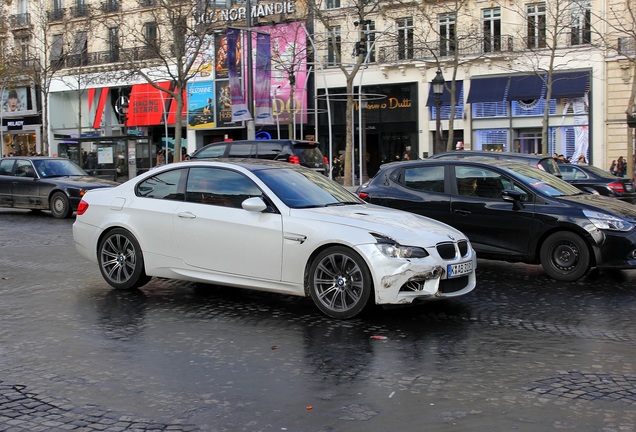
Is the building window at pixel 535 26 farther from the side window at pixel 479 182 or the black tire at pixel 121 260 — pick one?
the black tire at pixel 121 260

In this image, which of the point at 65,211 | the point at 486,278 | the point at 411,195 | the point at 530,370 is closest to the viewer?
the point at 530,370

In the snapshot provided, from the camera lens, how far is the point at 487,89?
3675 cm

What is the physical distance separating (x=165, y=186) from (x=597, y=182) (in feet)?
48.4

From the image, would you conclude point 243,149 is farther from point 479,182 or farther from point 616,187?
point 479,182

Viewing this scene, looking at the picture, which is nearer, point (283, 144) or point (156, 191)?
point (156, 191)

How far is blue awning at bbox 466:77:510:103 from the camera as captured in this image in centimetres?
3625

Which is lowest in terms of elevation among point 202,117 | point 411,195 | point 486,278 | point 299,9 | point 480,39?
point 486,278

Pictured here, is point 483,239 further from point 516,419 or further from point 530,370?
point 516,419

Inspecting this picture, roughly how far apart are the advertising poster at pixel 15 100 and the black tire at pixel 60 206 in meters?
39.5

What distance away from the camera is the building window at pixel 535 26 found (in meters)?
35.7

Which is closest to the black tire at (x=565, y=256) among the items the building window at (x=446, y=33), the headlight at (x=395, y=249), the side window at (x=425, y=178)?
the side window at (x=425, y=178)

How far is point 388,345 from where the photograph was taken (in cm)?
627

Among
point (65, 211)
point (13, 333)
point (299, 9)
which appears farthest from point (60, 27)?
point (13, 333)

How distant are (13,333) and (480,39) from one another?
110 ft
